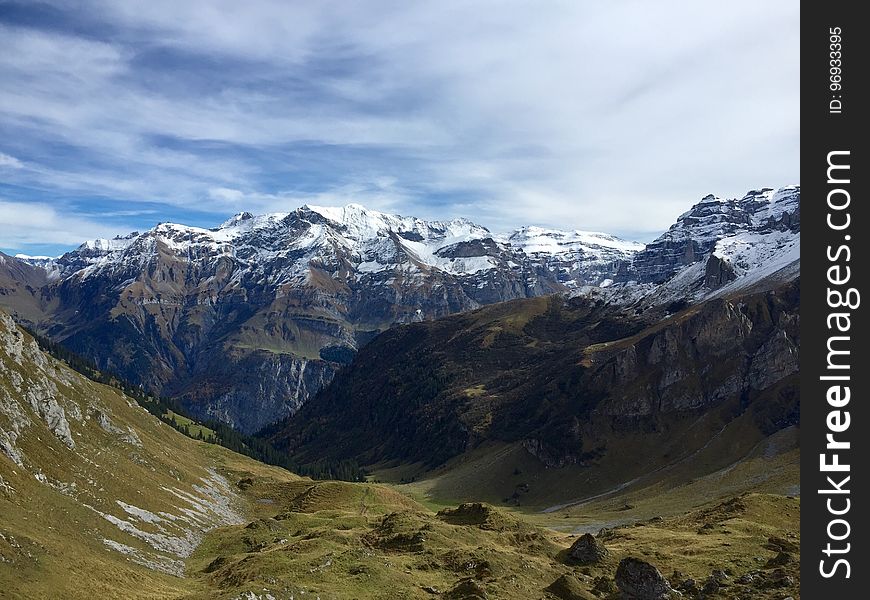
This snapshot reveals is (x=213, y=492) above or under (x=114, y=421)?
under

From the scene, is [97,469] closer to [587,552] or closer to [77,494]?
[77,494]

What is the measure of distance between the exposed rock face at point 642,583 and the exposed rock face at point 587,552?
11.4m

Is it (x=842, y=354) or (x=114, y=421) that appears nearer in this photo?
(x=842, y=354)

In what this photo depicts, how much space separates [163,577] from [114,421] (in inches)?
2803

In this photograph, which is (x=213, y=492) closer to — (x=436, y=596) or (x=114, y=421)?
(x=114, y=421)

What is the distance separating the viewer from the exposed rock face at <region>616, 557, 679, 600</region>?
224 feet

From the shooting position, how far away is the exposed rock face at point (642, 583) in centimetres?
6812

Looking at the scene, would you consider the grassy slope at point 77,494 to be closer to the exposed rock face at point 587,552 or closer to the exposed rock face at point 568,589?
the exposed rock face at point 568,589

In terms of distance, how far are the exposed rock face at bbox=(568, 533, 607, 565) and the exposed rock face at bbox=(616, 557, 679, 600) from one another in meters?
11.4

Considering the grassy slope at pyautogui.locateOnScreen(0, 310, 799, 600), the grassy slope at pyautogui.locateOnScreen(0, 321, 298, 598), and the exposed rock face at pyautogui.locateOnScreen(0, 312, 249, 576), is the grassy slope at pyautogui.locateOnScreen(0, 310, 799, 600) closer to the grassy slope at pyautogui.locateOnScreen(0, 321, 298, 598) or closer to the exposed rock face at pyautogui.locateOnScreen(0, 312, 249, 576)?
the grassy slope at pyautogui.locateOnScreen(0, 321, 298, 598)

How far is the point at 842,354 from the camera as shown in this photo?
28750mm

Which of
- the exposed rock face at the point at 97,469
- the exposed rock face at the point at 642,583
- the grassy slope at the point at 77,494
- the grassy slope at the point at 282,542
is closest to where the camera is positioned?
the grassy slope at the point at 77,494

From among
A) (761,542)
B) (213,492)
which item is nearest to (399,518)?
(761,542)

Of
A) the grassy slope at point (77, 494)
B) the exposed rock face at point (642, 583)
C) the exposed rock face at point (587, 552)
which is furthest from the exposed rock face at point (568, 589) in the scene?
the grassy slope at point (77, 494)
